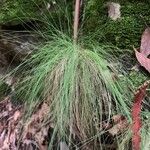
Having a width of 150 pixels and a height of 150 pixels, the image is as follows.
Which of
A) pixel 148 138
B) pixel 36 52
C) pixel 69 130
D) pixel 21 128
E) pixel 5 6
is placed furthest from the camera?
pixel 5 6

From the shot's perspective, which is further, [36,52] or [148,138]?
[36,52]

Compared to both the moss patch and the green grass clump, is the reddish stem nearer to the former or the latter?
the green grass clump

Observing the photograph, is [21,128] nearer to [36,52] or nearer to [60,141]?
[60,141]

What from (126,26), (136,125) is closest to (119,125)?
(136,125)

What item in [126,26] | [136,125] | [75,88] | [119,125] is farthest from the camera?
[126,26]

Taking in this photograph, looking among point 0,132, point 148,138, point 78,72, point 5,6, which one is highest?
point 5,6

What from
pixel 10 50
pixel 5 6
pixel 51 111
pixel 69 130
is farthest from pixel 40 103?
pixel 5 6

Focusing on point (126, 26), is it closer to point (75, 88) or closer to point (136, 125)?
point (75, 88)

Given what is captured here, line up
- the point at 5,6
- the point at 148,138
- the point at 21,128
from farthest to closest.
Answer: the point at 5,6, the point at 21,128, the point at 148,138

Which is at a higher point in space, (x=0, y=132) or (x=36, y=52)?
(x=36, y=52)

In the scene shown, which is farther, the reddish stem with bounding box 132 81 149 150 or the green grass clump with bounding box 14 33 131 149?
the green grass clump with bounding box 14 33 131 149

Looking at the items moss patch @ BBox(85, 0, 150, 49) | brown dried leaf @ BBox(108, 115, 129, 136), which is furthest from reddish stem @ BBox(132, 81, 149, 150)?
moss patch @ BBox(85, 0, 150, 49)
